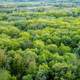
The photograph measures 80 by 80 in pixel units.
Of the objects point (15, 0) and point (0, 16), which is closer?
point (0, 16)

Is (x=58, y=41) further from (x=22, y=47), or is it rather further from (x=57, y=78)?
(x=57, y=78)

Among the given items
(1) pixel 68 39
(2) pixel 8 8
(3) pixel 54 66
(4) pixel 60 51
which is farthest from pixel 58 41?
(2) pixel 8 8

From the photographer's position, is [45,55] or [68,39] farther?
[68,39]

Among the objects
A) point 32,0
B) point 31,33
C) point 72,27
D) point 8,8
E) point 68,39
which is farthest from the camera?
point 32,0

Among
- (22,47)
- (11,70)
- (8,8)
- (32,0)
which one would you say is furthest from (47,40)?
(32,0)

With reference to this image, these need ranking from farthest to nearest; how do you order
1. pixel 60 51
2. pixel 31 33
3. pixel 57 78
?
pixel 31 33 < pixel 60 51 < pixel 57 78

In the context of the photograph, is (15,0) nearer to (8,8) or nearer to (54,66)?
(8,8)
